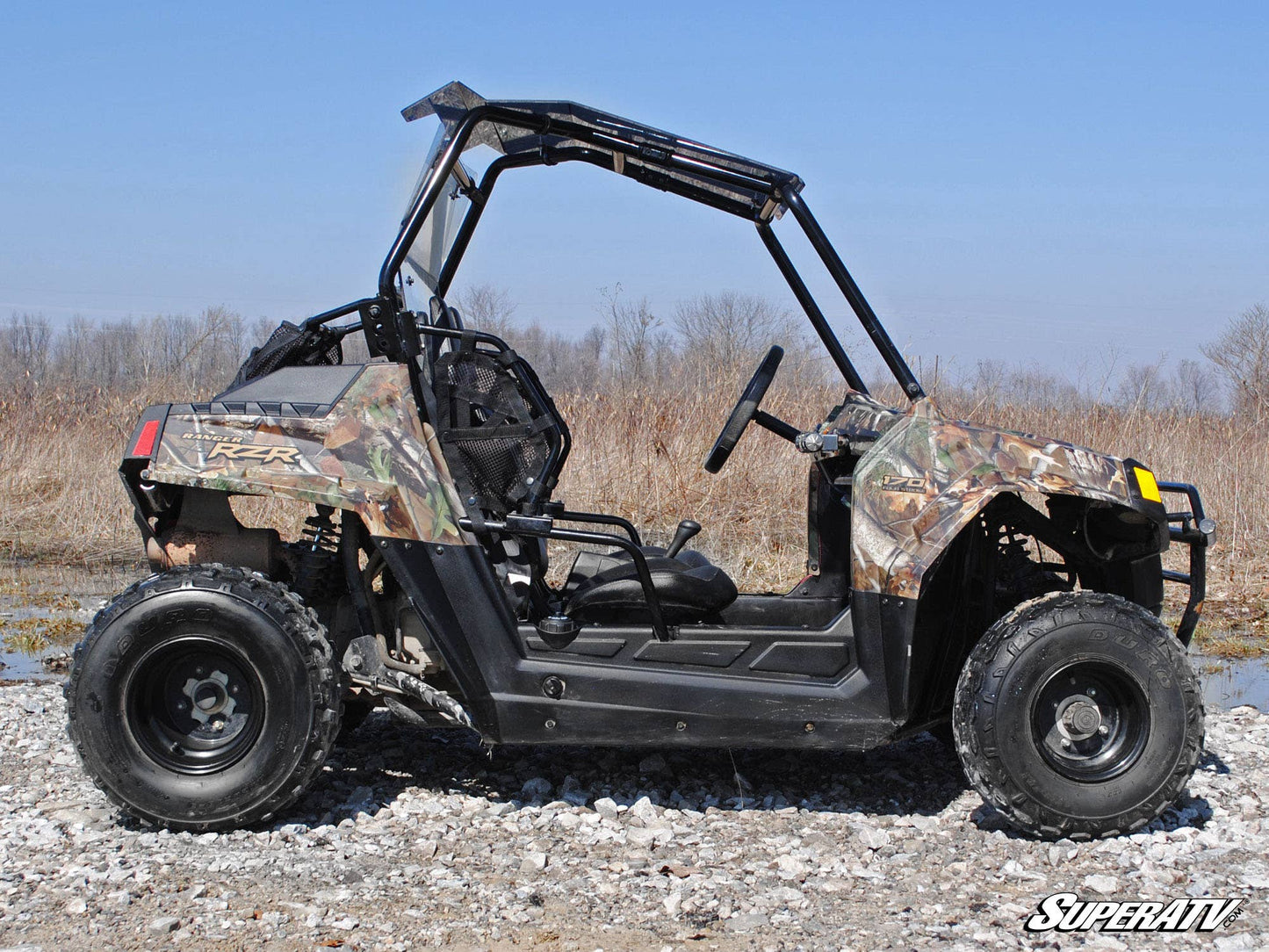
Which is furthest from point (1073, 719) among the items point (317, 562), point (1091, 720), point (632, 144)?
point (317, 562)

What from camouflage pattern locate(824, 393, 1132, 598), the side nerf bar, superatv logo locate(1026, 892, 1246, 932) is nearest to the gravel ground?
superatv logo locate(1026, 892, 1246, 932)

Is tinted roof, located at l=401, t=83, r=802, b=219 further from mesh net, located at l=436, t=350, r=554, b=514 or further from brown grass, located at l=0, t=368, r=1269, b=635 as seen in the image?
brown grass, located at l=0, t=368, r=1269, b=635

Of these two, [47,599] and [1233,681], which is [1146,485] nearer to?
[1233,681]

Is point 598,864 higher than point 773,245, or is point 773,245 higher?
point 773,245

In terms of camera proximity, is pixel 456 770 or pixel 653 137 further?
pixel 456 770

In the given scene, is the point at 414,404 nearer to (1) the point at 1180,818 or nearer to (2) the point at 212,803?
(2) the point at 212,803

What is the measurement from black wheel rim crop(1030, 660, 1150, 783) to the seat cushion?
109cm

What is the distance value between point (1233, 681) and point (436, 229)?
4.55 meters

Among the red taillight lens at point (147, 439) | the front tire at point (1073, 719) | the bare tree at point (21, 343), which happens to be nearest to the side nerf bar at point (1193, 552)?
the front tire at point (1073, 719)

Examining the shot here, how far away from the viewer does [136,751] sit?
3.77 meters

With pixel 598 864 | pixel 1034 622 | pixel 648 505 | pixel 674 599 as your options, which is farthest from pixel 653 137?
pixel 648 505

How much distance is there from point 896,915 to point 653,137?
7.98 feet

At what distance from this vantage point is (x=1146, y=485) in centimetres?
382

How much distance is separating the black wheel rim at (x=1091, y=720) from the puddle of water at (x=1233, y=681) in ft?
6.60
